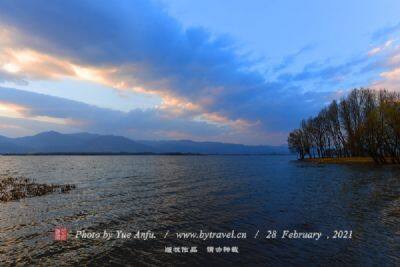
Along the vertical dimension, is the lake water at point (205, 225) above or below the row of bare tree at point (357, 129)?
below

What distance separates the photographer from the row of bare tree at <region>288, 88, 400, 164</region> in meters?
91.1

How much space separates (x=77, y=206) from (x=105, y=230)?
10.7 m

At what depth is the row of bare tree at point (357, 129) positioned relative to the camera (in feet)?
299

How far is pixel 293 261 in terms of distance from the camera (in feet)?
50.6

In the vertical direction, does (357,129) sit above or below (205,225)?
above

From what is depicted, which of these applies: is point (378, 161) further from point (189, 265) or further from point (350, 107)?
point (189, 265)

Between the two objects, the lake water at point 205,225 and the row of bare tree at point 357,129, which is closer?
the lake water at point 205,225

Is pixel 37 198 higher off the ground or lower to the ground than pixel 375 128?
lower

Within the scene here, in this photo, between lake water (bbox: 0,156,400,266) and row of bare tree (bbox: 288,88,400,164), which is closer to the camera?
lake water (bbox: 0,156,400,266)

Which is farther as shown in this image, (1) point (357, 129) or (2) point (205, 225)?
(1) point (357, 129)

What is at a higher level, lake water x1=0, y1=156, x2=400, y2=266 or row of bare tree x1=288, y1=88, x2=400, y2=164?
row of bare tree x1=288, y1=88, x2=400, y2=164

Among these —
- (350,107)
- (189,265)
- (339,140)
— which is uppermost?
(350,107)

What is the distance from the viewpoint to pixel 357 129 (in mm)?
103438

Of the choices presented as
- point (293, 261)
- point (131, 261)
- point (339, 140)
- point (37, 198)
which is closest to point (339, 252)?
point (293, 261)
